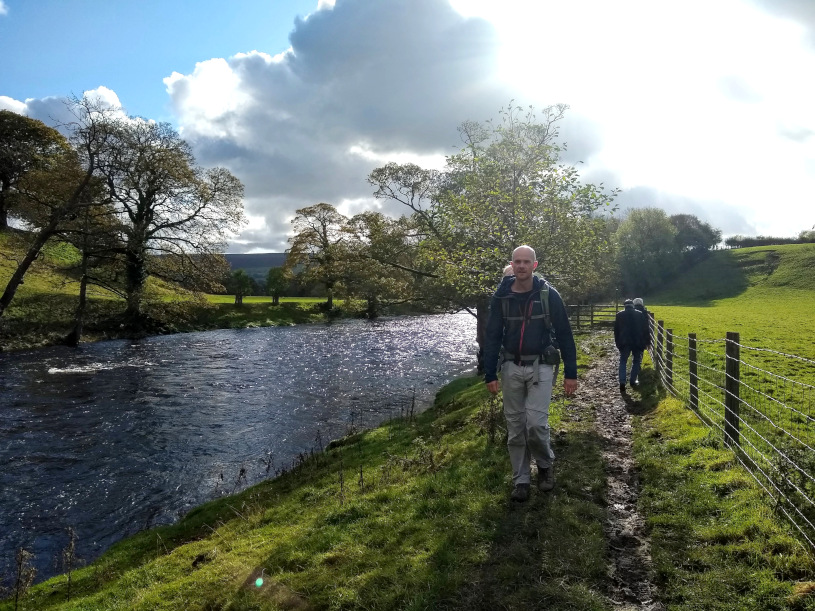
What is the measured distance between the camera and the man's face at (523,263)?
6.26m

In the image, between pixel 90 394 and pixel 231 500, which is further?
pixel 90 394

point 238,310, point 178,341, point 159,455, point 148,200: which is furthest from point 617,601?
point 238,310

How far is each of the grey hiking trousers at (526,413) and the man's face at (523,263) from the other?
48.3 inches

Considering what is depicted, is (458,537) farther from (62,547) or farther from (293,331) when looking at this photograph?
(293,331)

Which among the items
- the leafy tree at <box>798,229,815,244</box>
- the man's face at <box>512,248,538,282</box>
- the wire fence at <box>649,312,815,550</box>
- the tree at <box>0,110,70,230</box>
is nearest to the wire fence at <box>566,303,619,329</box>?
the wire fence at <box>649,312,815,550</box>

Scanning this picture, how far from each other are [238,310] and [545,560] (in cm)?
4973

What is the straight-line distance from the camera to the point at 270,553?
6.55m

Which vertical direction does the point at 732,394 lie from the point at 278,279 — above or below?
below

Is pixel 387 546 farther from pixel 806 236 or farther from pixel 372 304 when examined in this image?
pixel 806 236

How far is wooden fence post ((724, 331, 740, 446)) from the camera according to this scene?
790cm

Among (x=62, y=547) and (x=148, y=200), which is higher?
(x=148, y=200)

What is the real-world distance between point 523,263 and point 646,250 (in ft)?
275

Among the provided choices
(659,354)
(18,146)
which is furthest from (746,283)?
(18,146)

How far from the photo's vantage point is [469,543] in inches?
226
